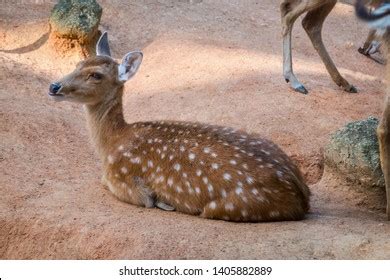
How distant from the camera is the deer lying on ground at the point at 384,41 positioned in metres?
4.52

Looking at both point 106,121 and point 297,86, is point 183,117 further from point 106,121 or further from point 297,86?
point 106,121

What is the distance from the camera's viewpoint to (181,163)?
4980 mm

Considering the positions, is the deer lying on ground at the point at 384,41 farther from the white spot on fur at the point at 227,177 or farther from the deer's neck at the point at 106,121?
the deer's neck at the point at 106,121

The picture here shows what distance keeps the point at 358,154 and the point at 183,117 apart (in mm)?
2177

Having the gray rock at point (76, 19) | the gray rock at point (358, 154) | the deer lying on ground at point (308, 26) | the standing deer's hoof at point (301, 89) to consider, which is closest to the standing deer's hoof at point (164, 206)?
the gray rock at point (358, 154)

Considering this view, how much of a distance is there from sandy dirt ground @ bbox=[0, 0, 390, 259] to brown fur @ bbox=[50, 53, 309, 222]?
0.37 feet

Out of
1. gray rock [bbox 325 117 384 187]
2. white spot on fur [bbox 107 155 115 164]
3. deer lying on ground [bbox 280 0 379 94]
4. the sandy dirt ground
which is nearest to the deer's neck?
white spot on fur [bbox 107 155 115 164]

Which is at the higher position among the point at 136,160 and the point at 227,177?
the point at 227,177

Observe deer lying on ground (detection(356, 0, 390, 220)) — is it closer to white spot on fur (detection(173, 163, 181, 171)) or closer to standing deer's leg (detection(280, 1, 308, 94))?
white spot on fur (detection(173, 163, 181, 171))

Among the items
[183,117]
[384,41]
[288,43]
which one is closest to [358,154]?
[384,41]

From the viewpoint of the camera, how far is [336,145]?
591 centimetres

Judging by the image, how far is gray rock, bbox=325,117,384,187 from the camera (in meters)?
5.69

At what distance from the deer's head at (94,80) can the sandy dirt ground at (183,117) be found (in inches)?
28.3
